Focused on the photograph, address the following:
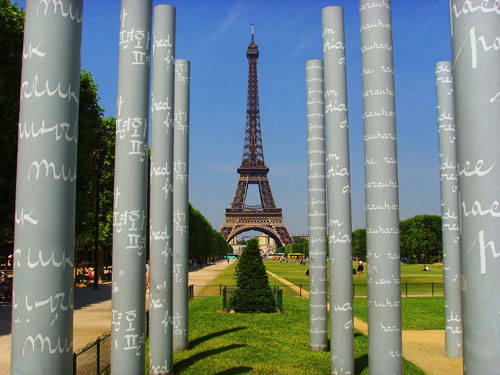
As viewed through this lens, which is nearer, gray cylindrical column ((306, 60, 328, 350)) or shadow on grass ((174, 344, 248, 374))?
shadow on grass ((174, 344, 248, 374))

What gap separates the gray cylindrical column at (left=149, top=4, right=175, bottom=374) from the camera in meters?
10.8

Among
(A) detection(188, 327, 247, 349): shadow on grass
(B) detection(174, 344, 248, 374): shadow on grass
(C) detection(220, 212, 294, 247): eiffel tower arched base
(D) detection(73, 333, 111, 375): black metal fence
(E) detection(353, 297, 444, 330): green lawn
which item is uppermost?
(C) detection(220, 212, 294, 247): eiffel tower arched base

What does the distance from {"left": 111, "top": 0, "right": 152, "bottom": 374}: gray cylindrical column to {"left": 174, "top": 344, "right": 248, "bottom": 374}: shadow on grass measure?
162 inches

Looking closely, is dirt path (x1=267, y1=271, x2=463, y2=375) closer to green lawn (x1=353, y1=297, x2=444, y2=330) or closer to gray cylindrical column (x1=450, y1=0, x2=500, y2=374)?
green lawn (x1=353, y1=297, x2=444, y2=330)

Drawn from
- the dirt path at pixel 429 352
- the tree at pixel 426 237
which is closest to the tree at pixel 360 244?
the tree at pixel 426 237

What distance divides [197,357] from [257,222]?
411ft

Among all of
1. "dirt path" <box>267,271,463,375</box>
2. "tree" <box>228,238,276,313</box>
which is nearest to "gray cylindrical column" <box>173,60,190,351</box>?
"dirt path" <box>267,271,463,375</box>

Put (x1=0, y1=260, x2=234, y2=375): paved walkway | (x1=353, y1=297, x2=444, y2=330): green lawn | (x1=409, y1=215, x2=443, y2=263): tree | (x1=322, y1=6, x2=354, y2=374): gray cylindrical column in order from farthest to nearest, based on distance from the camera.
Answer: (x1=409, y1=215, x2=443, y2=263): tree, (x1=353, y1=297, x2=444, y2=330): green lawn, (x1=0, y1=260, x2=234, y2=375): paved walkway, (x1=322, y1=6, x2=354, y2=374): gray cylindrical column

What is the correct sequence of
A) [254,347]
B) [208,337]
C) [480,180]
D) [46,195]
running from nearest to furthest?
1. [480,180]
2. [46,195]
3. [254,347]
4. [208,337]

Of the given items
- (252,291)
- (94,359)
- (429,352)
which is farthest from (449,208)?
(252,291)

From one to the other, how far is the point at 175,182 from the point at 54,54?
9410mm

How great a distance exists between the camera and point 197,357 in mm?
12820

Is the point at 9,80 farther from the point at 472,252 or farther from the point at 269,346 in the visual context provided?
the point at 472,252

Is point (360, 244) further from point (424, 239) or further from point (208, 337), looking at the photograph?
point (208, 337)
